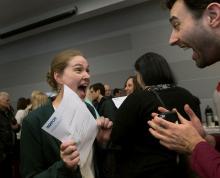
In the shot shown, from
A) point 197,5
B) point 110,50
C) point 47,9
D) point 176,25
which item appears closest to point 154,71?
point 176,25

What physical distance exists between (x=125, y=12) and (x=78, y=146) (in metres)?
5.42

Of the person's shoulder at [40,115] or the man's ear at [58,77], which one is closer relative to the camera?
the person's shoulder at [40,115]

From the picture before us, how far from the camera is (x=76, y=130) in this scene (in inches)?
51.9

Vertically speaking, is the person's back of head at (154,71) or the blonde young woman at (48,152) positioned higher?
the person's back of head at (154,71)

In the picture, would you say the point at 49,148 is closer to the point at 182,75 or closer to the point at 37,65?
the point at 182,75

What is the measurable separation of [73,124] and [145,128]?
0.73 metres

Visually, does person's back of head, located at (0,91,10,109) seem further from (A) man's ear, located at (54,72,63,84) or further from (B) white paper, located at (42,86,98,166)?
(B) white paper, located at (42,86,98,166)

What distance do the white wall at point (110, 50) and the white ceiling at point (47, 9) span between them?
33cm

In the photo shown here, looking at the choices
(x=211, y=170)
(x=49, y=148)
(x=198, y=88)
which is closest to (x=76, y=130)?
(x=49, y=148)

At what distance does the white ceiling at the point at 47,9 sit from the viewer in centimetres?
611

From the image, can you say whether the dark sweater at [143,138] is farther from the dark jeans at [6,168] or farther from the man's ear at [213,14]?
the dark jeans at [6,168]

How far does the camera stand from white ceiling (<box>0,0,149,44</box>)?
6.11 metres

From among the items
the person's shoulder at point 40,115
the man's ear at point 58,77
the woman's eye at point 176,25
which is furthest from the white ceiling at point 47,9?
the woman's eye at point 176,25

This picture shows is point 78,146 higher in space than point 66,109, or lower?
lower
